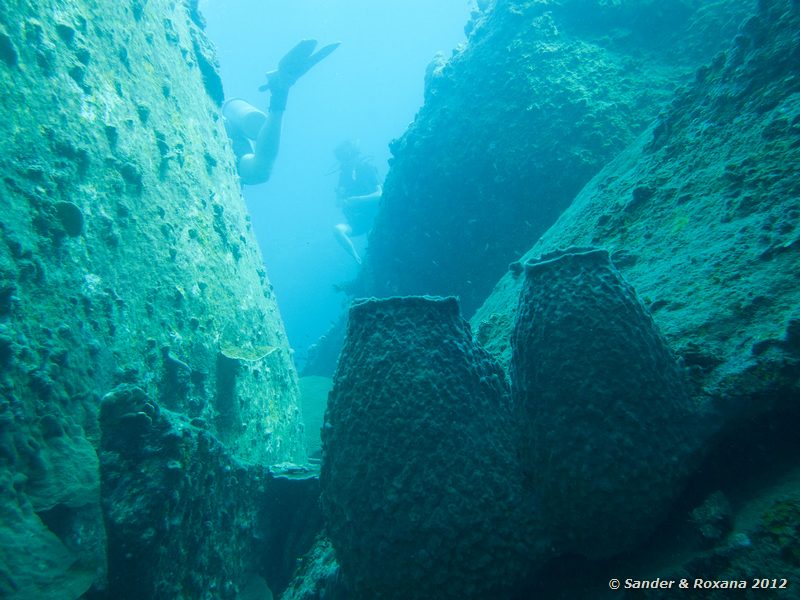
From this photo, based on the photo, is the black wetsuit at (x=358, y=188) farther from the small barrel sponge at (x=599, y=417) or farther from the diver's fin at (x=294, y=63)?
the small barrel sponge at (x=599, y=417)

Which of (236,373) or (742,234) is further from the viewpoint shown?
(236,373)

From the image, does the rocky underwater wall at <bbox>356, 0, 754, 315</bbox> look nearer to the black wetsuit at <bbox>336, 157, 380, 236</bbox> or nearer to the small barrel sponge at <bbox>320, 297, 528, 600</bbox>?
the small barrel sponge at <bbox>320, 297, 528, 600</bbox>

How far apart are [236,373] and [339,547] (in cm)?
244

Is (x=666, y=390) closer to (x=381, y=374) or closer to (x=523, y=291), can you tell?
(x=523, y=291)

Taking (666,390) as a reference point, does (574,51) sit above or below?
above

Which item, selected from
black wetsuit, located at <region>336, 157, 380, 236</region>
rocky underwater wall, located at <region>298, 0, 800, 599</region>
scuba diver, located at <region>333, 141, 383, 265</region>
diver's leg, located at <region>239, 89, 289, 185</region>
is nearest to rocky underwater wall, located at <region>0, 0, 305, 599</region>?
rocky underwater wall, located at <region>298, 0, 800, 599</region>

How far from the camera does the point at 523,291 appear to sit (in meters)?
1.99

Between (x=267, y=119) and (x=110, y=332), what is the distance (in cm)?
916

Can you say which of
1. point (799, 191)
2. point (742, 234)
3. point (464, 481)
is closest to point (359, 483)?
point (464, 481)

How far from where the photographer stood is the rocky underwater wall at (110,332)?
1.85m

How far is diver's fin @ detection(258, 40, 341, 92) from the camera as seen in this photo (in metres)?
9.96

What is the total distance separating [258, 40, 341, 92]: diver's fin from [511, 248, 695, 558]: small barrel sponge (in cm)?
1035

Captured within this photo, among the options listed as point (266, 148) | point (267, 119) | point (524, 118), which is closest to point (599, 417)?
point (524, 118)

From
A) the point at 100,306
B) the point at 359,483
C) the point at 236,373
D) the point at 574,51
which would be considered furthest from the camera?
the point at 574,51
